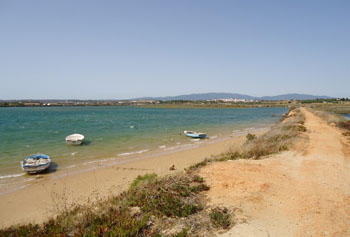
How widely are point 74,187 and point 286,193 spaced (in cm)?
1071

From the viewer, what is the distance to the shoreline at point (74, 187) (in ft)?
28.7

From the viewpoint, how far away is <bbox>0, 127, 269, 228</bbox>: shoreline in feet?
28.7

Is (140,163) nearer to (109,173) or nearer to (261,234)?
(109,173)

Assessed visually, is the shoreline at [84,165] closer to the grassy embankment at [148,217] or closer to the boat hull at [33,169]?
the boat hull at [33,169]

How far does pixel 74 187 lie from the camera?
37.2ft

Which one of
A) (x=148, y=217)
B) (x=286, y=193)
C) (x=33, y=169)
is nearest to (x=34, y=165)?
(x=33, y=169)

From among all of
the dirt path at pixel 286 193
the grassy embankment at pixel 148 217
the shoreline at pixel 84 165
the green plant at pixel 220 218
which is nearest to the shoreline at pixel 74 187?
the shoreline at pixel 84 165

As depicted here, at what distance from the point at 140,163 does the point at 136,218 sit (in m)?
10.3

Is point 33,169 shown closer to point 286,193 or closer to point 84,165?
point 84,165

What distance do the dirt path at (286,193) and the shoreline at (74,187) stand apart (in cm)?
464

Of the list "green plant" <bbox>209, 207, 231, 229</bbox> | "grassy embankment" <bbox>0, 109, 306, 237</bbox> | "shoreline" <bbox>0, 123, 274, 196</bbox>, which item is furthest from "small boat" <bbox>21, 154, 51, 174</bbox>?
"green plant" <bbox>209, 207, 231, 229</bbox>

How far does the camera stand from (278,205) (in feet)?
20.8

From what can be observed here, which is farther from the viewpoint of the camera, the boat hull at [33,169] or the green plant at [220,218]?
the boat hull at [33,169]

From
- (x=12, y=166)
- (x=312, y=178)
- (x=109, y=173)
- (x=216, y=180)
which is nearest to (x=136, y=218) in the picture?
(x=216, y=180)
